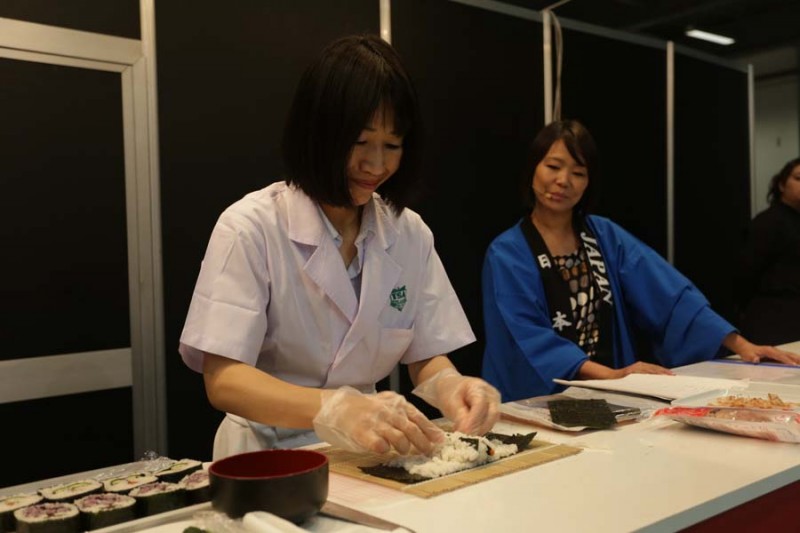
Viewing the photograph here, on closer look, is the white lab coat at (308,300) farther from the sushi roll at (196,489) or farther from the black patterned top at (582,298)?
the black patterned top at (582,298)

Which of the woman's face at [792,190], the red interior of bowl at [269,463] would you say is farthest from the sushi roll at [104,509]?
the woman's face at [792,190]

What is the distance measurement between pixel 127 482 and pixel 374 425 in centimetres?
35

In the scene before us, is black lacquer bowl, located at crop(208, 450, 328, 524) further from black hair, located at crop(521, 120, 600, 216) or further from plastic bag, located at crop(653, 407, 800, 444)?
black hair, located at crop(521, 120, 600, 216)

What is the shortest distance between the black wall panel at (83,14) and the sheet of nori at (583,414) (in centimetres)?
191

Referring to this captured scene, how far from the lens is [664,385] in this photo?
1770 mm

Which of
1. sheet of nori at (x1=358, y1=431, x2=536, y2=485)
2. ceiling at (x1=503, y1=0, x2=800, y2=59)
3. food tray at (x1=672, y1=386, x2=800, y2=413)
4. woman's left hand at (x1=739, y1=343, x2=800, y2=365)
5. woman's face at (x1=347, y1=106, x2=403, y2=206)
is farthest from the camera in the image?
ceiling at (x1=503, y1=0, x2=800, y2=59)

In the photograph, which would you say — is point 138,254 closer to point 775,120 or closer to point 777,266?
point 777,266

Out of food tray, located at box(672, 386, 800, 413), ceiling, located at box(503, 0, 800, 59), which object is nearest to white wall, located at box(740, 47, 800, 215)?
ceiling, located at box(503, 0, 800, 59)

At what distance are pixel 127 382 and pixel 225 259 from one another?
1364mm

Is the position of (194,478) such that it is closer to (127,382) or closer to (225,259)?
(225,259)

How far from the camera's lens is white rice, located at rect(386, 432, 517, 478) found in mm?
1110

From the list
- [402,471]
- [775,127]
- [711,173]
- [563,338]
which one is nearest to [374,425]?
[402,471]

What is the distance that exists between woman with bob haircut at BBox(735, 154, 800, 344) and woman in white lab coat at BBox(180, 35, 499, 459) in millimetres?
2613

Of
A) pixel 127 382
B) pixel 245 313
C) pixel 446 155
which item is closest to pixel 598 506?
pixel 245 313
